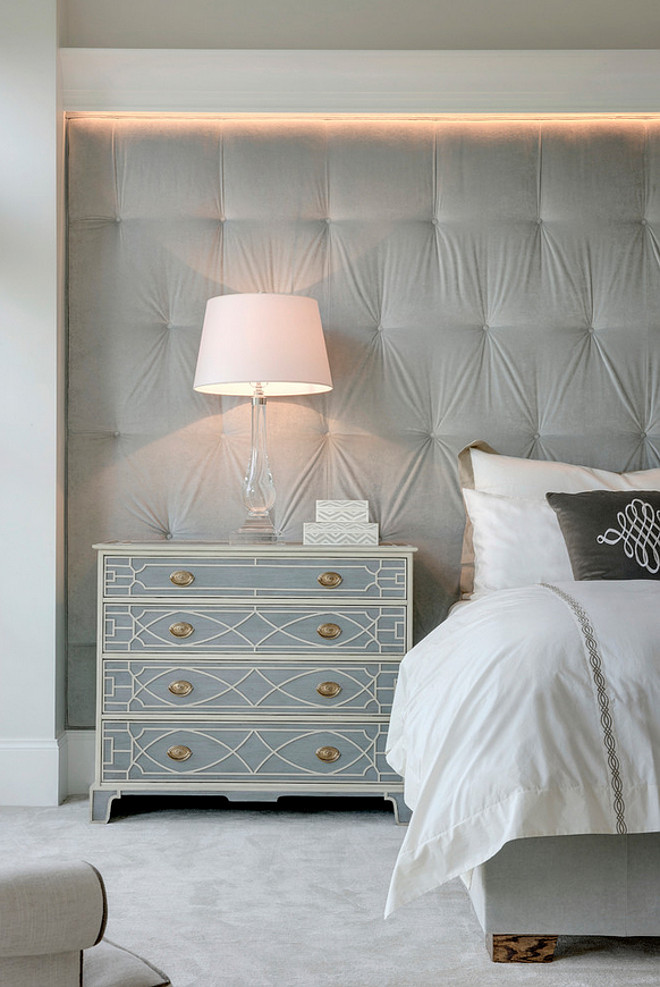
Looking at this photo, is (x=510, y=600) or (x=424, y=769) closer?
(x=424, y=769)

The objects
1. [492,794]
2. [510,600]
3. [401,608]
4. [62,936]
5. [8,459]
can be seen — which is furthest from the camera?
[8,459]

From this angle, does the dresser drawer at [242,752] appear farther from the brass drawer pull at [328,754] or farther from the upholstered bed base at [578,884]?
the upholstered bed base at [578,884]

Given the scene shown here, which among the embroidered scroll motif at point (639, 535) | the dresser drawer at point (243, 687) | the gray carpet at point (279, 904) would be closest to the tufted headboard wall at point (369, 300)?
the dresser drawer at point (243, 687)

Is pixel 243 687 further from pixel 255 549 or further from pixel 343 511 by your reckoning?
pixel 343 511

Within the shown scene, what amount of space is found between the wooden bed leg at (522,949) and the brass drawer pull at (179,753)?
3.95 ft

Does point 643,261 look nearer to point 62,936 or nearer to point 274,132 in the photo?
point 274,132

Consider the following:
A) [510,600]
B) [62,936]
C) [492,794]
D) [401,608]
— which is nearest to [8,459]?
[401,608]

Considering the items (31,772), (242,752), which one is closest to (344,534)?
(242,752)

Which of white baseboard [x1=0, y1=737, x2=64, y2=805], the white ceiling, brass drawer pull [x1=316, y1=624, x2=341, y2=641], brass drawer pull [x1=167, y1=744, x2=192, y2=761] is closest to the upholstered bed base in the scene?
brass drawer pull [x1=316, y1=624, x2=341, y2=641]

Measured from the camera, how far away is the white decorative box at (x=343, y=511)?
2.91 m

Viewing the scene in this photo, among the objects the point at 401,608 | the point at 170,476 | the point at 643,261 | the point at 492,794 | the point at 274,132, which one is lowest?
the point at 492,794

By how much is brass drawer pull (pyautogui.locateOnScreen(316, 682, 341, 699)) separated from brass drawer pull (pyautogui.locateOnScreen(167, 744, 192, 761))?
424 millimetres

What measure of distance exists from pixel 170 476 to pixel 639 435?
5.23 feet

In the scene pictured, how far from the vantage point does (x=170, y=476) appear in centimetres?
321
